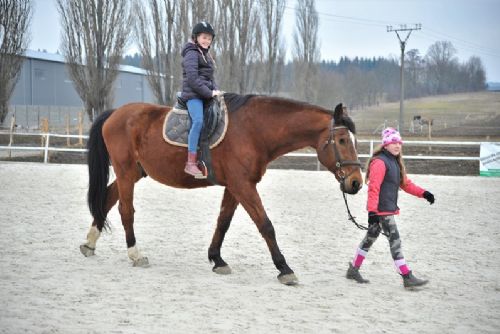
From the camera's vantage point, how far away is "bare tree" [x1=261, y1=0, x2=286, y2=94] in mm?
33250

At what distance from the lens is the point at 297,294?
4633 mm

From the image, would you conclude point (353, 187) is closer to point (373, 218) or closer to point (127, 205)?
point (373, 218)

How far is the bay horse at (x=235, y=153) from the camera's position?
15.9 feet

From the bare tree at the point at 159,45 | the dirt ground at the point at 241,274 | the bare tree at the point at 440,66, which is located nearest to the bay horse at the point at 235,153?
the dirt ground at the point at 241,274

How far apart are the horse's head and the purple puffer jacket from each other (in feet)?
4.11

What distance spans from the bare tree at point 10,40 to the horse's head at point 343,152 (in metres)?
23.9

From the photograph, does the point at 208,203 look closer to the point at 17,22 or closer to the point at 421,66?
the point at 17,22

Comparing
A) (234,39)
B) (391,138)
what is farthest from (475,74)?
(391,138)

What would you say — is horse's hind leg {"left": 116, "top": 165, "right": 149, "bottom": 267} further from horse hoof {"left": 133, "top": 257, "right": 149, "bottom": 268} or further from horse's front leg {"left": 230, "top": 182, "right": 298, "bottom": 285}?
horse's front leg {"left": 230, "top": 182, "right": 298, "bottom": 285}

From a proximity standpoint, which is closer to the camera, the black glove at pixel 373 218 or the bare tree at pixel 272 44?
the black glove at pixel 373 218

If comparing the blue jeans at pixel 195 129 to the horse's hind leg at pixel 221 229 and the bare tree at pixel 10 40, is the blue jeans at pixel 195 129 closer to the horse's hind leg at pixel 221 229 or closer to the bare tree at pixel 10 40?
the horse's hind leg at pixel 221 229

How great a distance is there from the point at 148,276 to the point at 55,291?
36.0 inches

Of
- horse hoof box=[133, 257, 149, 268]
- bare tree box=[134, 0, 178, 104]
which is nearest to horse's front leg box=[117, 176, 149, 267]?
horse hoof box=[133, 257, 149, 268]

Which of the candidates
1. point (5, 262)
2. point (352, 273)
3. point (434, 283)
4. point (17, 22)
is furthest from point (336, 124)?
point (17, 22)
